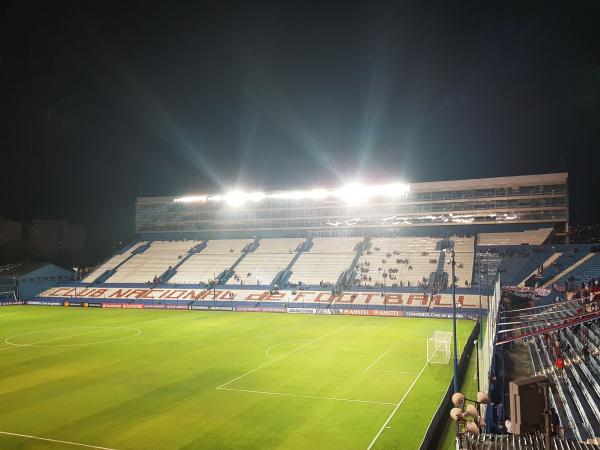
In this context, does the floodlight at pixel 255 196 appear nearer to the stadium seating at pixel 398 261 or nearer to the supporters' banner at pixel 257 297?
the stadium seating at pixel 398 261

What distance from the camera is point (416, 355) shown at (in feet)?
103

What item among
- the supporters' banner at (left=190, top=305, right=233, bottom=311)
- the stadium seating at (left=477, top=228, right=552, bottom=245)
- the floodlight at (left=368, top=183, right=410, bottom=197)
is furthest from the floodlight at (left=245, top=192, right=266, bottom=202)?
the stadium seating at (left=477, top=228, right=552, bottom=245)

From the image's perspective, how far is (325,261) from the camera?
73.8 m

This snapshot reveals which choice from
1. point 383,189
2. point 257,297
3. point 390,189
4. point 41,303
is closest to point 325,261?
point 257,297

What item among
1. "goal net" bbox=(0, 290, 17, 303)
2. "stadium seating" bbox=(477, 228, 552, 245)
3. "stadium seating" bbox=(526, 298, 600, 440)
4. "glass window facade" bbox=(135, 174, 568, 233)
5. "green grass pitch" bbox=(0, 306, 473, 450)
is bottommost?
"green grass pitch" bbox=(0, 306, 473, 450)

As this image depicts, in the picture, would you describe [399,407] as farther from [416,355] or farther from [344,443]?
[416,355]

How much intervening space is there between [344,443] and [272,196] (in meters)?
70.9

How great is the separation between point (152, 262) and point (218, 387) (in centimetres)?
6340

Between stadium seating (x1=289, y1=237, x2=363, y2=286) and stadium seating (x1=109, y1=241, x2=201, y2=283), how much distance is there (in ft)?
78.3

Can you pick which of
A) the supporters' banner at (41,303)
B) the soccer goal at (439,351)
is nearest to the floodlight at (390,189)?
the soccer goal at (439,351)

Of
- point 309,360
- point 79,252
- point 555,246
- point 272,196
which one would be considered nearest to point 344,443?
point 309,360

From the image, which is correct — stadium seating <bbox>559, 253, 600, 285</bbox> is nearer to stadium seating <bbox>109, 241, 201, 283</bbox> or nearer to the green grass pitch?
the green grass pitch

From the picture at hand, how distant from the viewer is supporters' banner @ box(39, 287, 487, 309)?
190ft

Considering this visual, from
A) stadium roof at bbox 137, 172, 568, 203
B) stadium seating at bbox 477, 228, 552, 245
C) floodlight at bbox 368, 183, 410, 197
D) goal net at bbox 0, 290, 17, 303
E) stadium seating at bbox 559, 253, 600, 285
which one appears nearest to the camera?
stadium seating at bbox 559, 253, 600, 285
